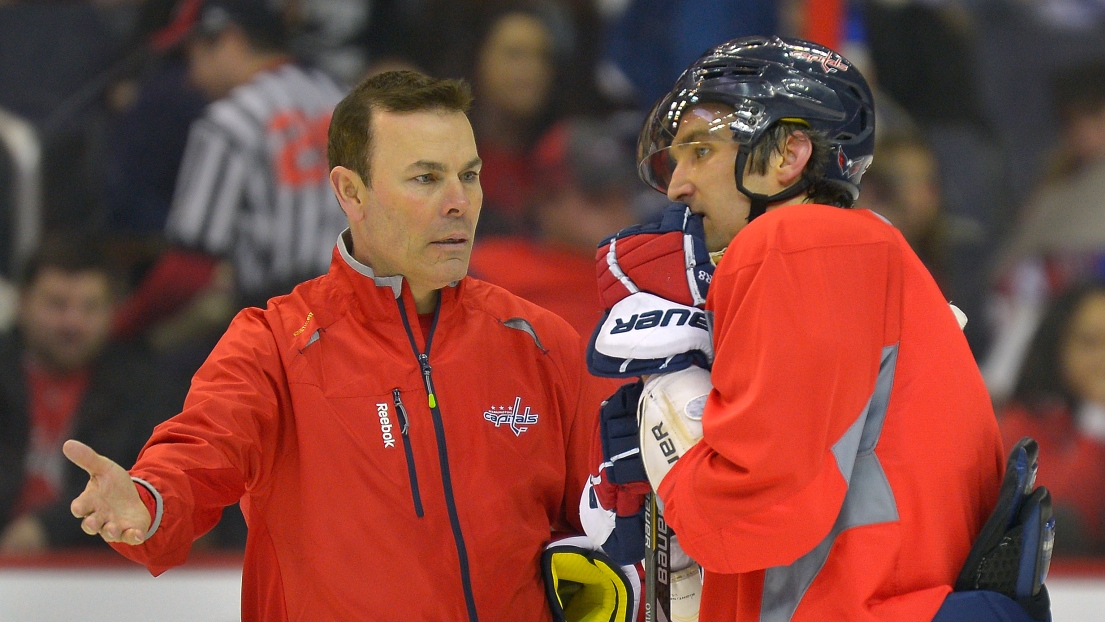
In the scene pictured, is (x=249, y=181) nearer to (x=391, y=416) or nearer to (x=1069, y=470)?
(x=391, y=416)

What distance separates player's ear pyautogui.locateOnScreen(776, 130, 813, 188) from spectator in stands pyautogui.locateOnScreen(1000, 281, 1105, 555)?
346cm

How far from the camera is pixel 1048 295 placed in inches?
193

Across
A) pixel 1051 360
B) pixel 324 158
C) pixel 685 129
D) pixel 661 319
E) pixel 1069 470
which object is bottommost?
pixel 1069 470

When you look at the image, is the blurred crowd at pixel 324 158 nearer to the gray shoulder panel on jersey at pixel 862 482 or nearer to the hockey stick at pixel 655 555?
the hockey stick at pixel 655 555

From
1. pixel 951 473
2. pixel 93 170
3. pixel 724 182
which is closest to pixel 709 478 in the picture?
pixel 951 473

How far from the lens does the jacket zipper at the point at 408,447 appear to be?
2.01 m

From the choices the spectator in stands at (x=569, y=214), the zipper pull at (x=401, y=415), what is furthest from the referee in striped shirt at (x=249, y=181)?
the zipper pull at (x=401, y=415)

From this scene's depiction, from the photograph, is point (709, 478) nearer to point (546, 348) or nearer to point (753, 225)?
point (753, 225)

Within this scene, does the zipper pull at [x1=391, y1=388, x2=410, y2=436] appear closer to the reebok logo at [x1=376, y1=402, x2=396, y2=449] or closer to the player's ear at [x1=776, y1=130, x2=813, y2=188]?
the reebok logo at [x1=376, y1=402, x2=396, y2=449]

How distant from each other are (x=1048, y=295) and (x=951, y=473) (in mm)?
3697

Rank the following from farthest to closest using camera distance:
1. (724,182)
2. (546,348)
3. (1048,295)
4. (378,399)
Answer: (1048,295)
(546,348)
(378,399)
(724,182)

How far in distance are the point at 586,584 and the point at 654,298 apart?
0.76 metres

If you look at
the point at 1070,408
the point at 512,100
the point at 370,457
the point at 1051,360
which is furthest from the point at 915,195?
the point at 370,457

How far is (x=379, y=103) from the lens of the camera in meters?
2.12
